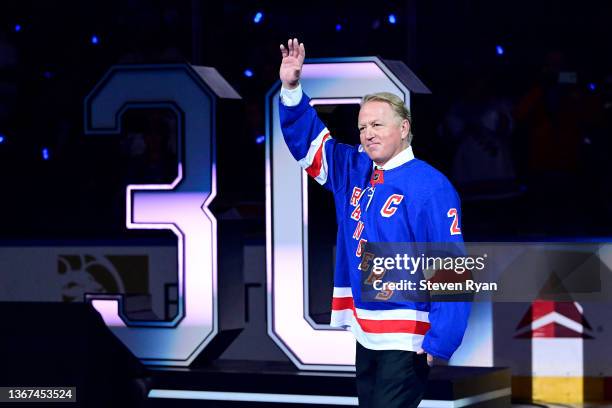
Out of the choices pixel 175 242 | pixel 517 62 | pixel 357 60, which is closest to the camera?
pixel 357 60

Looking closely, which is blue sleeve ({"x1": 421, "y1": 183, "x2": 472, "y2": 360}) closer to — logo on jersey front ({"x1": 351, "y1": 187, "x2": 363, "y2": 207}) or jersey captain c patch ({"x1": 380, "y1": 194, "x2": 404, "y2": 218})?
jersey captain c patch ({"x1": 380, "y1": 194, "x2": 404, "y2": 218})

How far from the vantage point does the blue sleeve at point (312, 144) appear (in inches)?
209

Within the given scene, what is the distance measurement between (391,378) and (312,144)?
3.57 feet

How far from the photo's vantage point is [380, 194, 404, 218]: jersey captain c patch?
15.9 ft

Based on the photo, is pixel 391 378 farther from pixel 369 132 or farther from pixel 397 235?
pixel 369 132

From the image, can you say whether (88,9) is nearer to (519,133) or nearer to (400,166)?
(519,133)

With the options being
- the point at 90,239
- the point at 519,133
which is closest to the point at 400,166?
the point at 90,239

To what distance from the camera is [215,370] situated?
261 inches

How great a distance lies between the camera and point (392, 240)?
4820 millimetres

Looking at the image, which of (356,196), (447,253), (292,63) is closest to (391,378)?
(447,253)

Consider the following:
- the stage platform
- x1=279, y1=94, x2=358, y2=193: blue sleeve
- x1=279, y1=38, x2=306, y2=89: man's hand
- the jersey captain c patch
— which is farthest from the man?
the stage platform

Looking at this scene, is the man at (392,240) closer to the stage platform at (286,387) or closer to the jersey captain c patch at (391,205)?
the jersey captain c patch at (391,205)

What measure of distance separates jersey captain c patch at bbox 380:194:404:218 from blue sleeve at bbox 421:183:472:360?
102mm

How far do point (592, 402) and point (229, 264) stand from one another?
2066 mm
